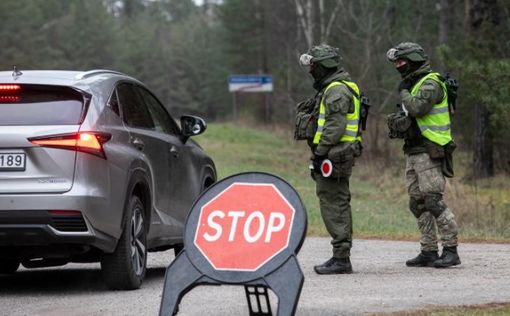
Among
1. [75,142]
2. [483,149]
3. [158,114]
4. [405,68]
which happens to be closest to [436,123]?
[405,68]

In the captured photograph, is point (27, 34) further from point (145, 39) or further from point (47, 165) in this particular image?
point (47, 165)

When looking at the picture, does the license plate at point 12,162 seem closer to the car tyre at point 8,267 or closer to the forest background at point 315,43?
the car tyre at point 8,267

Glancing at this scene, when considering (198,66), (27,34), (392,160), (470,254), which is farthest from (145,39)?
(470,254)

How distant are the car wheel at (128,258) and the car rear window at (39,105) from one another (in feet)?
2.95

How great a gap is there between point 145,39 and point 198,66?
23.9 feet

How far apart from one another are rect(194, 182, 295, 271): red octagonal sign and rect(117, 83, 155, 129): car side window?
8.85 ft

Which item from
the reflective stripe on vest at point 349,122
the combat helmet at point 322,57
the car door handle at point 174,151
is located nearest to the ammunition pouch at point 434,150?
the reflective stripe on vest at point 349,122

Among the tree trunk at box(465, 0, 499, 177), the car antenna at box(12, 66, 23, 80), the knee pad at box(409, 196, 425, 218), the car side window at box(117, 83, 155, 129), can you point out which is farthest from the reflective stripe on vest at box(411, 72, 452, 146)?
the tree trunk at box(465, 0, 499, 177)

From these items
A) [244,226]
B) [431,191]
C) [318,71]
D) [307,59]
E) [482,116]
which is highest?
[307,59]

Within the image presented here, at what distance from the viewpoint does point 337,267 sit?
989 cm

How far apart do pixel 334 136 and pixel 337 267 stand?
115 cm

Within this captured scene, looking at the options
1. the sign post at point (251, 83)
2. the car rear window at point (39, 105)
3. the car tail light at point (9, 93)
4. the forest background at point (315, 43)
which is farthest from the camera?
the sign post at point (251, 83)

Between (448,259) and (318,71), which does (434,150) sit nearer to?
(448,259)

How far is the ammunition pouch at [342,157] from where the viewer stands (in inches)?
384
